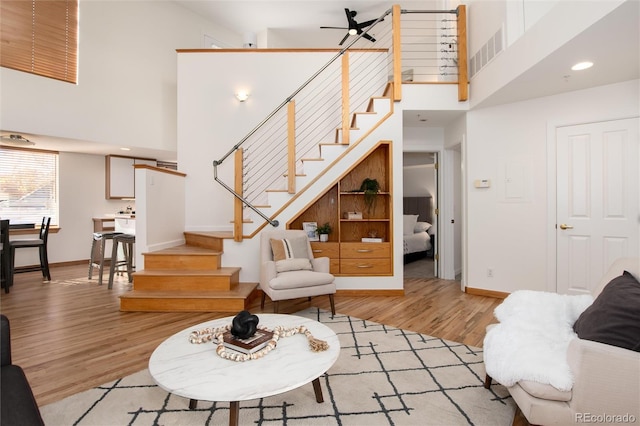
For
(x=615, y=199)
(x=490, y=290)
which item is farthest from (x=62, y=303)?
(x=615, y=199)

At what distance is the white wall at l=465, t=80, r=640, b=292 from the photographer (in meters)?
3.76

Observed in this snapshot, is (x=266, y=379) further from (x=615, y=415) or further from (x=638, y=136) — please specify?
(x=638, y=136)

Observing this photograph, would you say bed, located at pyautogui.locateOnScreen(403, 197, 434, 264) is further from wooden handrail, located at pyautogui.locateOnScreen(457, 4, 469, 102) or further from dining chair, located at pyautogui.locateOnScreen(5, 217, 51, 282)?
dining chair, located at pyautogui.locateOnScreen(5, 217, 51, 282)

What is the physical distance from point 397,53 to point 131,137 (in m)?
4.87

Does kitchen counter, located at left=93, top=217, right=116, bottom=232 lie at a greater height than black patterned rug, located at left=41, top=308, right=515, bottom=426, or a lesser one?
greater

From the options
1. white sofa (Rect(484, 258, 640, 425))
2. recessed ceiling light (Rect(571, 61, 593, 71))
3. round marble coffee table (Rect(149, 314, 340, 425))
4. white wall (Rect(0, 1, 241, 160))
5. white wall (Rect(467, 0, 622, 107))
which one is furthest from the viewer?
white wall (Rect(0, 1, 241, 160))

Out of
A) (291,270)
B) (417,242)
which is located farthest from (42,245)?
(417,242)

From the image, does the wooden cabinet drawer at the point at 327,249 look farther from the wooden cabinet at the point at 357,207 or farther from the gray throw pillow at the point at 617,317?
the gray throw pillow at the point at 617,317

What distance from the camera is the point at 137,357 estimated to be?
2.43 meters

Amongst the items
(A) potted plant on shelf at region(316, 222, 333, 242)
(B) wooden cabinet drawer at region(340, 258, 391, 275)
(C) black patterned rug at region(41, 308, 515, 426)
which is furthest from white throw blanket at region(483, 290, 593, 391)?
(A) potted plant on shelf at region(316, 222, 333, 242)

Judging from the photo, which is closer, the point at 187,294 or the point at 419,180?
the point at 187,294

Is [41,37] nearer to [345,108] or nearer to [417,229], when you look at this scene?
[345,108]
